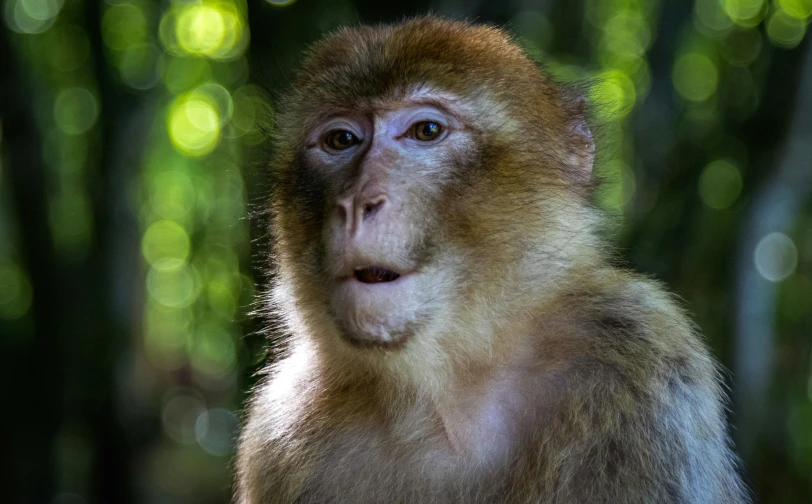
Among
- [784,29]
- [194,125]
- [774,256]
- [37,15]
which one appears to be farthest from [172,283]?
[774,256]

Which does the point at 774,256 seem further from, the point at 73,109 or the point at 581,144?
the point at 73,109

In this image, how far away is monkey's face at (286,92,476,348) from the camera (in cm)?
257

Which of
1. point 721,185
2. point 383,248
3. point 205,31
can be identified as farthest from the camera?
point 205,31

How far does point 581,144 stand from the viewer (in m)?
3.34

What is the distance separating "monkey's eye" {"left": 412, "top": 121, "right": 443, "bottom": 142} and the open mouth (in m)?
0.54

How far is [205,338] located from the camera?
16.6 m

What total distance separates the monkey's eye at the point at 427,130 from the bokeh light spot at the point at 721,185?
5189 mm

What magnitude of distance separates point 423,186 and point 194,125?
11.6 metres

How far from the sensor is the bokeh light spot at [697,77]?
9625mm

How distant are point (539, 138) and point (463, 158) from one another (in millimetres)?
361

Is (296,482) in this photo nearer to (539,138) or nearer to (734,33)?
(539,138)

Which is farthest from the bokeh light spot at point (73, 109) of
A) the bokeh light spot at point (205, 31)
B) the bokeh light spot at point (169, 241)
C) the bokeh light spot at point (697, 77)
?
the bokeh light spot at point (697, 77)

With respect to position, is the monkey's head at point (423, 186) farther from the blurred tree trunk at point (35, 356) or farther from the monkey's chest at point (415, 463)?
the blurred tree trunk at point (35, 356)

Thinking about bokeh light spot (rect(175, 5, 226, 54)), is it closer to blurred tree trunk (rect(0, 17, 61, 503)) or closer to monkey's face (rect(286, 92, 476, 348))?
blurred tree trunk (rect(0, 17, 61, 503))
